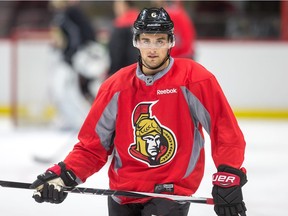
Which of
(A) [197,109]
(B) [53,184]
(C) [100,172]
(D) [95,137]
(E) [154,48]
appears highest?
(E) [154,48]

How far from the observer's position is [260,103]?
26.8 feet

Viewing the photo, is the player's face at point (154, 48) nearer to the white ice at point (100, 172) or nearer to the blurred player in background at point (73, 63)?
the white ice at point (100, 172)

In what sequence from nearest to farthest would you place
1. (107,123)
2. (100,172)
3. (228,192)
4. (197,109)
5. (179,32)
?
(228,192)
(197,109)
(107,123)
(100,172)
(179,32)

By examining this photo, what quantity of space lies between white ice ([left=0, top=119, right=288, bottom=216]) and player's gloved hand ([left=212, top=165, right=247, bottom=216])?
1190mm

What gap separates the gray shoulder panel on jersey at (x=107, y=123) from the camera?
2.51m

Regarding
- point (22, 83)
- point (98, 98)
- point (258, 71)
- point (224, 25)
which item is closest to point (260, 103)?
point (258, 71)

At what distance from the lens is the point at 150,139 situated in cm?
250

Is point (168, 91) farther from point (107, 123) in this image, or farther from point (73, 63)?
point (73, 63)

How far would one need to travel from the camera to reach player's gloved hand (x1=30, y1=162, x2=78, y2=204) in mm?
2439

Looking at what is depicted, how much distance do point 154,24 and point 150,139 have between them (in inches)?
14.3

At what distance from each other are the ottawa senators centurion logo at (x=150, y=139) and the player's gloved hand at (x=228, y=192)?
216 mm

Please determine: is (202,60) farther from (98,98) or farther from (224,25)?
(98,98)

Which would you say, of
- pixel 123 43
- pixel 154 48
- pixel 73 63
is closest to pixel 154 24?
pixel 154 48

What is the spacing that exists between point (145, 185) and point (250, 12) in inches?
255
